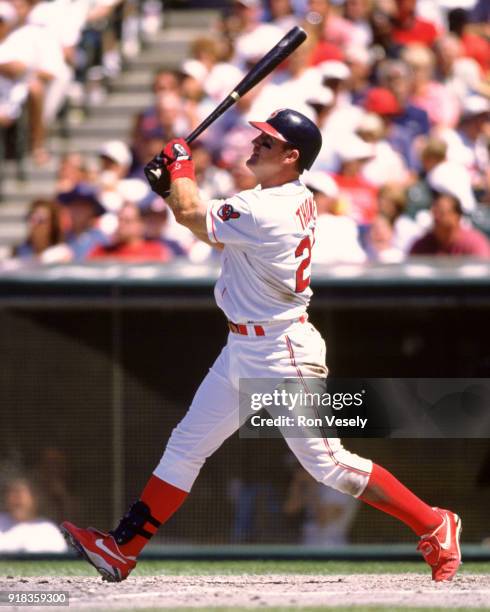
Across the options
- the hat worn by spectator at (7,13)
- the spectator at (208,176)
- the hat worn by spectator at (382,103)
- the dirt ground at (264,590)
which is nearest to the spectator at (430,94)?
the hat worn by spectator at (382,103)

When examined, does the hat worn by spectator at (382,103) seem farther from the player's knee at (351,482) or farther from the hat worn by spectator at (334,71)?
the player's knee at (351,482)

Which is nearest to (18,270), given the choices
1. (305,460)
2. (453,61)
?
(305,460)

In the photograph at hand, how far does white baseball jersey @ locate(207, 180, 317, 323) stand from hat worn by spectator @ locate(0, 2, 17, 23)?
5.99 meters

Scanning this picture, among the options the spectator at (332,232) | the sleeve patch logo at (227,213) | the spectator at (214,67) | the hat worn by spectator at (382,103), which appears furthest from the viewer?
the spectator at (214,67)

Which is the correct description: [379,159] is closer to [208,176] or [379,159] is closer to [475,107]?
[475,107]

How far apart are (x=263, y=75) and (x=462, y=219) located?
2.65 m

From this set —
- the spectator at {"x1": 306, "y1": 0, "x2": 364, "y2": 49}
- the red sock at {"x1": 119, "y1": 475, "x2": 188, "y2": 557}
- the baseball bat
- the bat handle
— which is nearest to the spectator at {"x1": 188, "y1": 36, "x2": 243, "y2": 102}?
the spectator at {"x1": 306, "y1": 0, "x2": 364, "y2": 49}

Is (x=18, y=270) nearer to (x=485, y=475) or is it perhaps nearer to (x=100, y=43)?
(x=485, y=475)

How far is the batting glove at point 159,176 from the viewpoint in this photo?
5.26 metres

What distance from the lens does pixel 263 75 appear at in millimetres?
5730

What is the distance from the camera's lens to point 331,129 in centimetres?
912

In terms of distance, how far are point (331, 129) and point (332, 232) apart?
143 cm

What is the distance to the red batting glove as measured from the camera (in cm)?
524

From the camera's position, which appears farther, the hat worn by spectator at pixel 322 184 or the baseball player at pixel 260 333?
the hat worn by spectator at pixel 322 184
